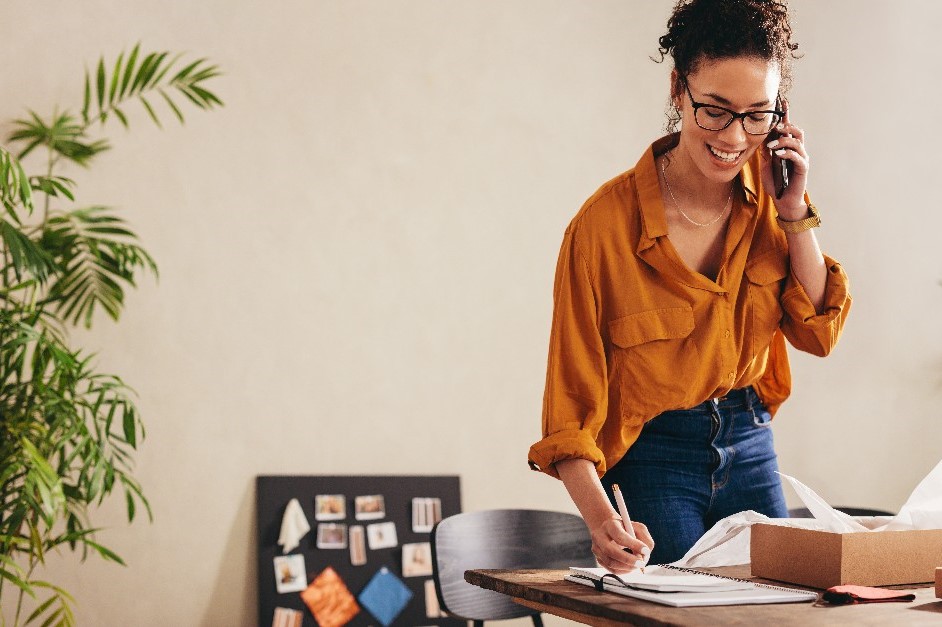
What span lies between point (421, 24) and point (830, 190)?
1851 mm

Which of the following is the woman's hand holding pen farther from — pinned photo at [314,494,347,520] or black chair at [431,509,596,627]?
pinned photo at [314,494,347,520]

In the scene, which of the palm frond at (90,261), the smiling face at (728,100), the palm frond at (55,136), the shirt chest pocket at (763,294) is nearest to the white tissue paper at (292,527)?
the palm frond at (90,261)

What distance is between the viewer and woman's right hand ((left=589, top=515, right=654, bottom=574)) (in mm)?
1209

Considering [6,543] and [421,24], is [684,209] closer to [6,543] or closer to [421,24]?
[6,543]

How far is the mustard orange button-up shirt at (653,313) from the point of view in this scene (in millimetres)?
1594

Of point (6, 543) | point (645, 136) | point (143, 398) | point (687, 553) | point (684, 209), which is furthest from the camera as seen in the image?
point (645, 136)

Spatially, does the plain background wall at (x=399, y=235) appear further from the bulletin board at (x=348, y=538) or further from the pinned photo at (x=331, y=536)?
the pinned photo at (x=331, y=536)

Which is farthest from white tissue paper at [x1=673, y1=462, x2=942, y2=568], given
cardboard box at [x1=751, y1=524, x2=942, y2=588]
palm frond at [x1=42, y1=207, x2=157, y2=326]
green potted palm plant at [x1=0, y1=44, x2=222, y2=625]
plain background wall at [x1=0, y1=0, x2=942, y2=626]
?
plain background wall at [x1=0, y1=0, x2=942, y2=626]

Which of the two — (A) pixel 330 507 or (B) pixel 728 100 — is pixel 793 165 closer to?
(B) pixel 728 100

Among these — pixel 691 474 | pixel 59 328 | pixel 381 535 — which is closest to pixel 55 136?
pixel 59 328

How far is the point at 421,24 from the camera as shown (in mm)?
3713

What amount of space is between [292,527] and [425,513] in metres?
Result: 0.49

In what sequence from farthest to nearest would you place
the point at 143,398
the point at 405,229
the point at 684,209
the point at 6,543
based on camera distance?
the point at 405,229, the point at 143,398, the point at 6,543, the point at 684,209

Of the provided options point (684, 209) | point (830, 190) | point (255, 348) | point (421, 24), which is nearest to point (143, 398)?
point (255, 348)
